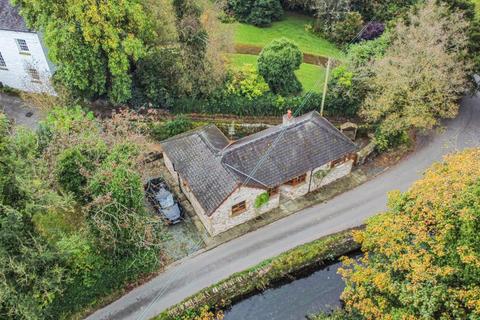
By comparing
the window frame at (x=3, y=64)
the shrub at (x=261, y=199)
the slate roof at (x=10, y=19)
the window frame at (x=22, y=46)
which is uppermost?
the slate roof at (x=10, y=19)

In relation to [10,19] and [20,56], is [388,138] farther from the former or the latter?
[10,19]

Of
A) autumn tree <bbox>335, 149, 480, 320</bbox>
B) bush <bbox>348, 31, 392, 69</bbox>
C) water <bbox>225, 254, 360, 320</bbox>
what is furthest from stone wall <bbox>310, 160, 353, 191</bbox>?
bush <bbox>348, 31, 392, 69</bbox>

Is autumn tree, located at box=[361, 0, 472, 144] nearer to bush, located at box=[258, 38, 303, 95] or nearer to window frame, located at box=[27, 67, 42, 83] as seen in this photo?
bush, located at box=[258, 38, 303, 95]

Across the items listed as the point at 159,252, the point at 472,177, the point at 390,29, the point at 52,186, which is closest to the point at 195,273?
the point at 159,252

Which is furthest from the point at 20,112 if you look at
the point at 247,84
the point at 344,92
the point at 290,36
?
the point at 290,36

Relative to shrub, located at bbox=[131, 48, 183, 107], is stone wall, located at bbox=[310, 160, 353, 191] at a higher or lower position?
lower

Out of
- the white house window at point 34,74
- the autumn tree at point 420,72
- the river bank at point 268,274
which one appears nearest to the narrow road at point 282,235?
the river bank at point 268,274

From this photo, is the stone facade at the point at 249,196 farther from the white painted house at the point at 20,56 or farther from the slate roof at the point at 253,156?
the white painted house at the point at 20,56
